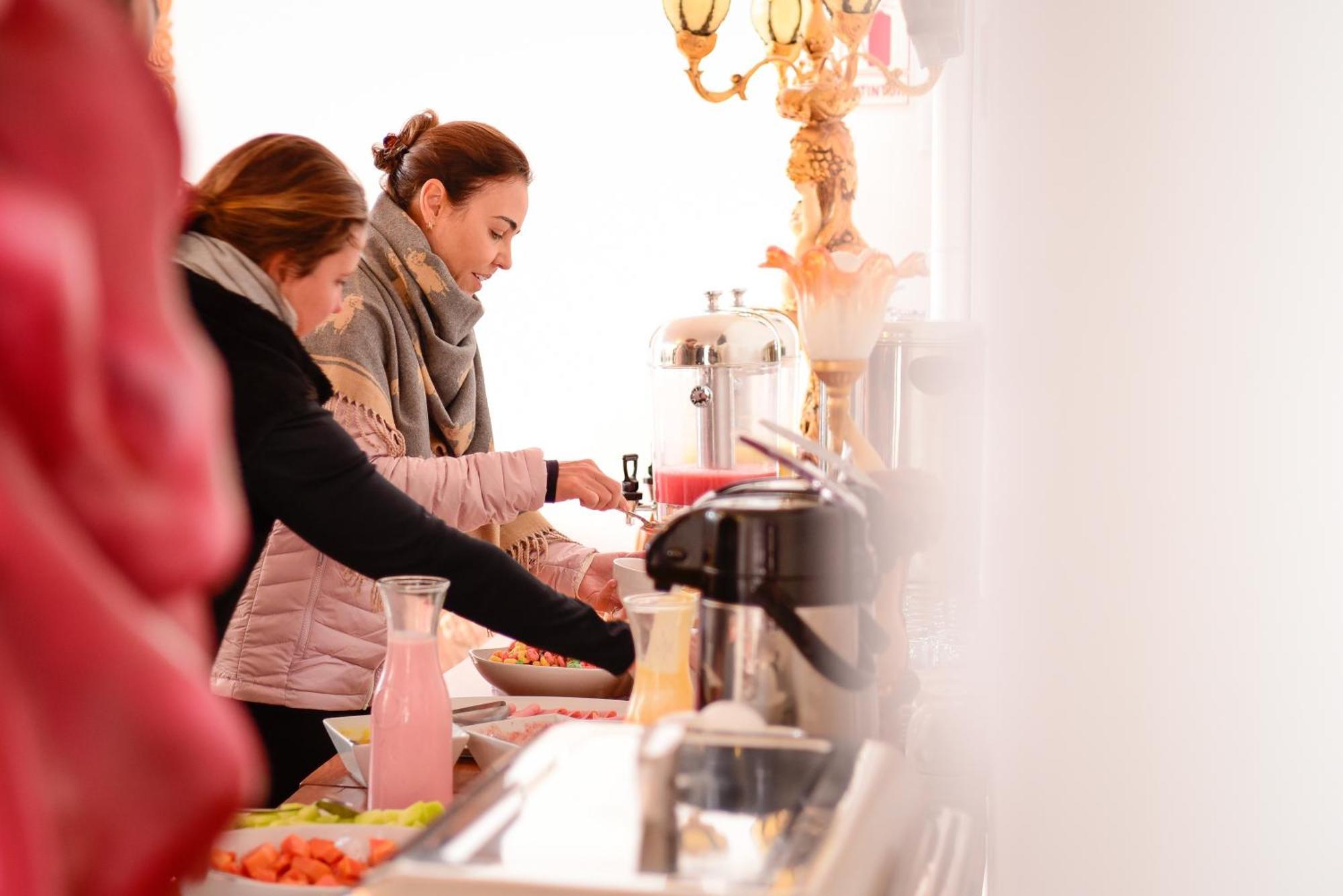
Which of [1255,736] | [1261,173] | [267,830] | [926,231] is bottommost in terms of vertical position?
[267,830]

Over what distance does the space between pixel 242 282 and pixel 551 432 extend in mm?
3029

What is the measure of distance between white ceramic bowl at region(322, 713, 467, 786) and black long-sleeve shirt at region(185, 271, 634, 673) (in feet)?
0.54

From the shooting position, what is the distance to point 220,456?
8.5 inches

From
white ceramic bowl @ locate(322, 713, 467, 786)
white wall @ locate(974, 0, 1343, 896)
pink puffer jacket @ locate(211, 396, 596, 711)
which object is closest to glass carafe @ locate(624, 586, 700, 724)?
white ceramic bowl @ locate(322, 713, 467, 786)

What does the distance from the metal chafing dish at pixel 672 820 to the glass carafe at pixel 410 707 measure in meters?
0.43

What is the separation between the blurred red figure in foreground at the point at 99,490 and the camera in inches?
7.3

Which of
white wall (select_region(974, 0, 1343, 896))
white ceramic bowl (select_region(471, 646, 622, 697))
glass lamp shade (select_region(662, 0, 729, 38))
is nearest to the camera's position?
white wall (select_region(974, 0, 1343, 896))

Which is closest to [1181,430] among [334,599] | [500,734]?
[500,734]

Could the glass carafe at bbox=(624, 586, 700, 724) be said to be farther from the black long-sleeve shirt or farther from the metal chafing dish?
the black long-sleeve shirt

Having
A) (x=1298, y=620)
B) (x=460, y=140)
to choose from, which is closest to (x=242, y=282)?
(x=460, y=140)

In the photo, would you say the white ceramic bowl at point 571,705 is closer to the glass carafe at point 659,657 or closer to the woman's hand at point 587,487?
the glass carafe at point 659,657

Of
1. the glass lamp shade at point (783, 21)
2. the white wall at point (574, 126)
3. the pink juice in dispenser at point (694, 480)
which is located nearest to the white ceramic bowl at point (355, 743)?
the pink juice in dispenser at point (694, 480)

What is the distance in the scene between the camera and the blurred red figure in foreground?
19 centimetres

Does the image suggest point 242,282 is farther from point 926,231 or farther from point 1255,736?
point 1255,736
